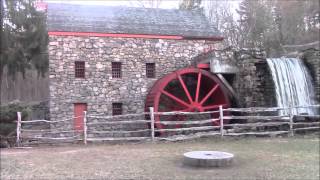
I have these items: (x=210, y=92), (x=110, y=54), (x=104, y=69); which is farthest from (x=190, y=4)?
(x=104, y=69)

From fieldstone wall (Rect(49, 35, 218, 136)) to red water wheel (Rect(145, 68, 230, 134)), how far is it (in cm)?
68

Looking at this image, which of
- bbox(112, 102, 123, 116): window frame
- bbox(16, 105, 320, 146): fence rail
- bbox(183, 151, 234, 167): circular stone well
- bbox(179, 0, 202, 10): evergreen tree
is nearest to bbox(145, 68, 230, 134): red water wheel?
bbox(112, 102, 123, 116): window frame

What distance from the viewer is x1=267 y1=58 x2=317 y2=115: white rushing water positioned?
16047 mm

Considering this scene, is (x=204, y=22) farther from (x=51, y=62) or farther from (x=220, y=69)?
(x=51, y=62)

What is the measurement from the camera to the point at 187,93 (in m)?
16.4

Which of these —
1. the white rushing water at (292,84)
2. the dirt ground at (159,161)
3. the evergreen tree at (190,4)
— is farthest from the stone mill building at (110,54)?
the evergreen tree at (190,4)

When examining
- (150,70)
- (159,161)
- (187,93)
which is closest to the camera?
(159,161)

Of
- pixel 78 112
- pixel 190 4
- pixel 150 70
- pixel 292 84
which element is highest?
pixel 190 4

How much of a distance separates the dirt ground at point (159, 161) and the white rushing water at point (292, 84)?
122 inches

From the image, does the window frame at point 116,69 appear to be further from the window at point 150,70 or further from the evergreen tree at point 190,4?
the evergreen tree at point 190,4

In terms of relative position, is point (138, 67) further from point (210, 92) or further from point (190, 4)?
point (190, 4)

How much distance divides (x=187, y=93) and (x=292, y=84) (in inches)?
146

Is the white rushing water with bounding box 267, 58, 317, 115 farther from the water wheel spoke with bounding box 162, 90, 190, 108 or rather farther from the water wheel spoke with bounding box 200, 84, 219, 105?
the water wheel spoke with bounding box 162, 90, 190, 108

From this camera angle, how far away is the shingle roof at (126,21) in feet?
53.5
